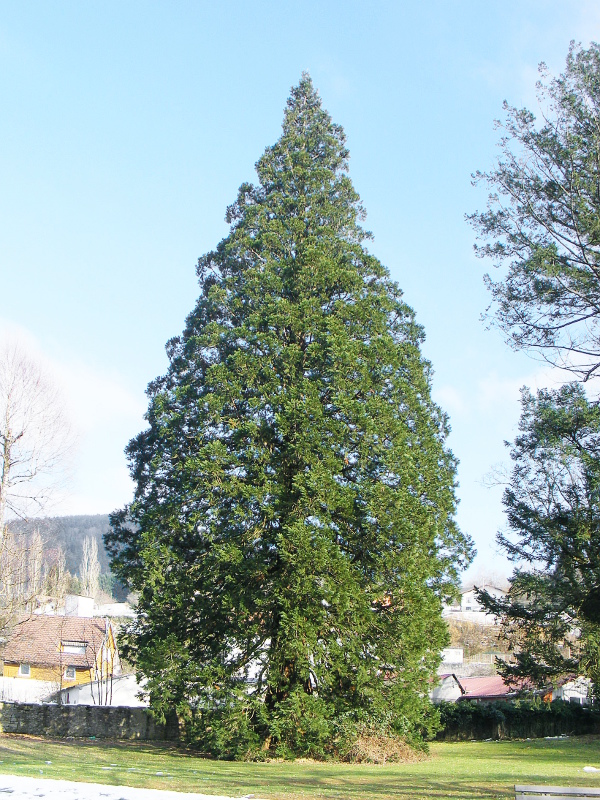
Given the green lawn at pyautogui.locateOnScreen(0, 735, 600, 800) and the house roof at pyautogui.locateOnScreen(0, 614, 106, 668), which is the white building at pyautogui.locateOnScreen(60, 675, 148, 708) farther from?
the green lawn at pyautogui.locateOnScreen(0, 735, 600, 800)

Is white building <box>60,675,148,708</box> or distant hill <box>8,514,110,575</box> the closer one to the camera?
white building <box>60,675,148,708</box>

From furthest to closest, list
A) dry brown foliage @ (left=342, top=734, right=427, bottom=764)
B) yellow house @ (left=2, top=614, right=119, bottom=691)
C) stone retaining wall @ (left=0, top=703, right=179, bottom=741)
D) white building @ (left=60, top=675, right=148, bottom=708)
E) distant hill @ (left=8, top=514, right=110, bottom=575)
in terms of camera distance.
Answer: distant hill @ (left=8, top=514, right=110, bottom=575)
yellow house @ (left=2, top=614, right=119, bottom=691)
white building @ (left=60, top=675, right=148, bottom=708)
stone retaining wall @ (left=0, top=703, right=179, bottom=741)
dry brown foliage @ (left=342, top=734, right=427, bottom=764)

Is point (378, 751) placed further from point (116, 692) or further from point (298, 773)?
point (116, 692)

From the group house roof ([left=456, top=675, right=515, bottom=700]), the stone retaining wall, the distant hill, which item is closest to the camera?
the stone retaining wall

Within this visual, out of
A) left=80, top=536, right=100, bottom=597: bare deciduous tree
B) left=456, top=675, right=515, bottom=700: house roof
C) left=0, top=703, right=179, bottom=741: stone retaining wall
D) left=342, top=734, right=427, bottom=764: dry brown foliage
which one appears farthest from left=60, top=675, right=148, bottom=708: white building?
left=80, top=536, right=100, bottom=597: bare deciduous tree

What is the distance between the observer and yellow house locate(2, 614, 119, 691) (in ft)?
125

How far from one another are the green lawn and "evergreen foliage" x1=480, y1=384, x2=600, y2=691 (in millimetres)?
8650

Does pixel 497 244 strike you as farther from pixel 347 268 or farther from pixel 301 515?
pixel 301 515

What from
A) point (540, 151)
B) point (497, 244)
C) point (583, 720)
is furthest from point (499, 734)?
point (540, 151)

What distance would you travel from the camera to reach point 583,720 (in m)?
29.0

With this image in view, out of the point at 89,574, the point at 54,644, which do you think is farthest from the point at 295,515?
the point at 89,574

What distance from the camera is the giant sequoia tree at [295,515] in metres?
15.3

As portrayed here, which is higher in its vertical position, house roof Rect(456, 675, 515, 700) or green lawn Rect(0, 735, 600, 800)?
green lawn Rect(0, 735, 600, 800)

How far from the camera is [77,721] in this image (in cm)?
2331
